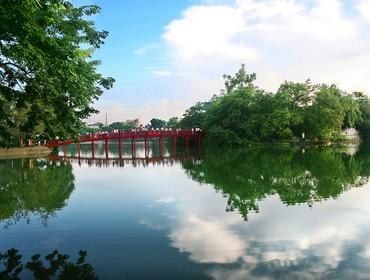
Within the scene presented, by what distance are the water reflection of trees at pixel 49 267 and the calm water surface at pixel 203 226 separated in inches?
7.2

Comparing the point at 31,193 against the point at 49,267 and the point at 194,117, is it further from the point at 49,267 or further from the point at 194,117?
the point at 194,117

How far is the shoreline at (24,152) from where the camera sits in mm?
34406

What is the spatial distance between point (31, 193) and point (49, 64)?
380 inches

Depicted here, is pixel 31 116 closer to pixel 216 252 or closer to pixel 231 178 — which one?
pixel 216 252

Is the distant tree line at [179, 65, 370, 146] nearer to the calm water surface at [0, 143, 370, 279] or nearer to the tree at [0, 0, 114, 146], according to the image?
the calm water surface at [0, 143, 370, 279]

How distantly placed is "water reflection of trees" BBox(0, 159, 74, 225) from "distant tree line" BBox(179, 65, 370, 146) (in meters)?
27.8

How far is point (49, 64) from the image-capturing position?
7328mm

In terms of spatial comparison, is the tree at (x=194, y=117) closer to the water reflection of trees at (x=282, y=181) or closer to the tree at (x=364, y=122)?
the tree at (x=364, y=122)

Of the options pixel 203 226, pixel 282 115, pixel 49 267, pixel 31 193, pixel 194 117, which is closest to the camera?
→ pixel 49 267

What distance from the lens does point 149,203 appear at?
1291 centimetres

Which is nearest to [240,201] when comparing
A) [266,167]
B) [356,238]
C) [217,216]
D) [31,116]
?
[217,216]

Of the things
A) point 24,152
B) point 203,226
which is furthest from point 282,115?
point 203,226

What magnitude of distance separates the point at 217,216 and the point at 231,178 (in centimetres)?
789

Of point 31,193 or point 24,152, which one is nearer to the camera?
point 31,193
